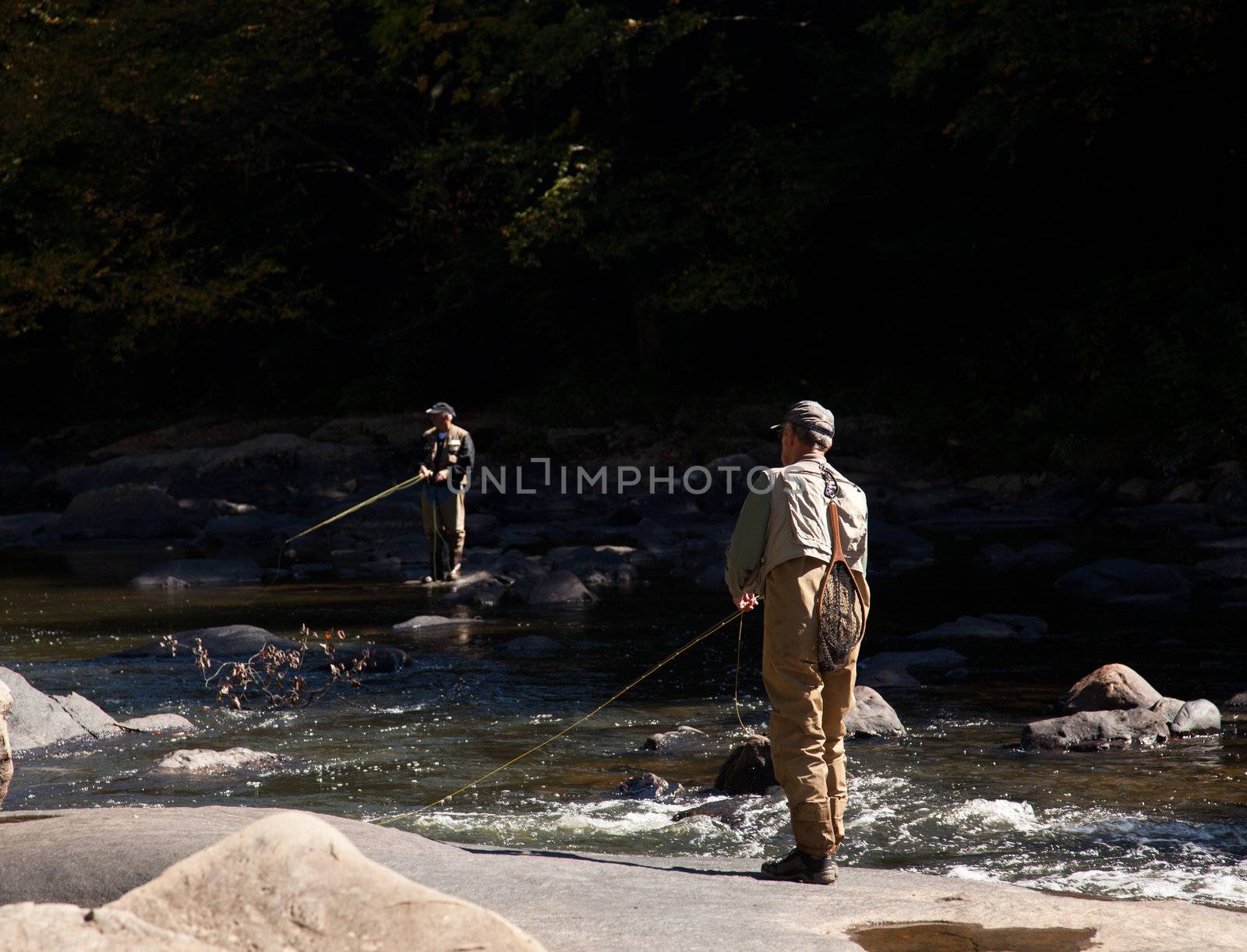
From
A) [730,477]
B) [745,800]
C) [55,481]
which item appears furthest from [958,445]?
[745,800]

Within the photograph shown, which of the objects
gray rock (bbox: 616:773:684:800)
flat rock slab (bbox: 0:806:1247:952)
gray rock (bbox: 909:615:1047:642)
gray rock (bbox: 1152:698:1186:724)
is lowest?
gray rock (bbox: 616:773:684:800)

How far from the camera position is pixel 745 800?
6.22 m

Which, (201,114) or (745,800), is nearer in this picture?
(745,800)

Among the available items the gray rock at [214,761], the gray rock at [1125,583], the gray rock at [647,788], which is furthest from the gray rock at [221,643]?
the gray rock at [1125,583]

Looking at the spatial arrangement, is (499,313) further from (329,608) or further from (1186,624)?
(1186,624)

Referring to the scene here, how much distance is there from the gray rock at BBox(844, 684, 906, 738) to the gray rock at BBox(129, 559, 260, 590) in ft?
28.6

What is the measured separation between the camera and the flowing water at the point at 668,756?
18.5 ft

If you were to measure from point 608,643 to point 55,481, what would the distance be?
16753mm

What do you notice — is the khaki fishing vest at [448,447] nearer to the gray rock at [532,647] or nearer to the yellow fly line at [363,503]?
the yellow fly line at [363,503]

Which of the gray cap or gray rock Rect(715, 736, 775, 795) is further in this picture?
gray rock Rect(715, 736, 775, 795)

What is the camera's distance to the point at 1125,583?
12391 millimetres

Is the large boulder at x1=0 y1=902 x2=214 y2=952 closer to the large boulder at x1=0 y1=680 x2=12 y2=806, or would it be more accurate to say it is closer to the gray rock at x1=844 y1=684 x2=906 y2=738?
the large boulder at x1=0 y1=680 x2=12 y2=806

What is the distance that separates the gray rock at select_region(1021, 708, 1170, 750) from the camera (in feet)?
23.4

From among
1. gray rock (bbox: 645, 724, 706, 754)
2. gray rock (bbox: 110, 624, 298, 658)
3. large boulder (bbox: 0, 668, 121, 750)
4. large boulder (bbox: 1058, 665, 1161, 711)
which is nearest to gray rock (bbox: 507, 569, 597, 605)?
gray rock (bbox: 110, 624, 298, 658)
